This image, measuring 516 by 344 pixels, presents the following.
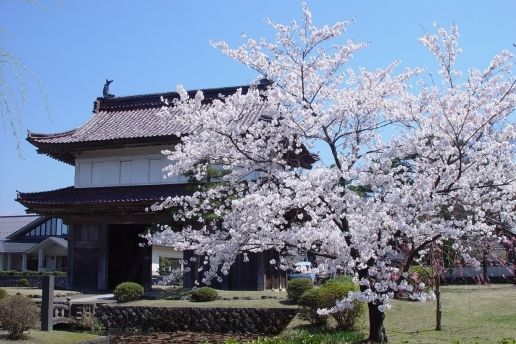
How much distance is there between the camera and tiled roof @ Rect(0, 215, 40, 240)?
6181 centimetres

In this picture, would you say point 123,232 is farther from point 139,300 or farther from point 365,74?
point 365,74

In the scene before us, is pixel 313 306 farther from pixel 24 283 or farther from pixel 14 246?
pixel 14 246

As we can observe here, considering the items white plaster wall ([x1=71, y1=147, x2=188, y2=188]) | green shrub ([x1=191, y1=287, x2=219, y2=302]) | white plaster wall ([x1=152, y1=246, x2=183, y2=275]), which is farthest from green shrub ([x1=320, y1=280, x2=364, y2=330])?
white plaster wall ([x1=152, y1=246, x2=183, y2=275])

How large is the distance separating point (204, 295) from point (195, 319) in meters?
1.18

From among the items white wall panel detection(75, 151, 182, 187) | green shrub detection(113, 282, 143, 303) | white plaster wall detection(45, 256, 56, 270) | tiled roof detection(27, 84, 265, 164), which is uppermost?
tiled roof detection(27, 84, 265, 164)

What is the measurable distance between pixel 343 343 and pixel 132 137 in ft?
56.4

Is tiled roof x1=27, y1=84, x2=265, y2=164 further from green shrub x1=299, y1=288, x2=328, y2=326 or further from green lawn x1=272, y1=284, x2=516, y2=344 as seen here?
green lawn x1=272, y1=284, x2=516, y2=344

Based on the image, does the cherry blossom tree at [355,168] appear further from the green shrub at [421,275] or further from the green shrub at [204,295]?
the green shrub at [204,295]

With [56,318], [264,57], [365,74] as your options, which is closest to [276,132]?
[264,57]

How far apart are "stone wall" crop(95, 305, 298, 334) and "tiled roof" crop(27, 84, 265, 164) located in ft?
26.4

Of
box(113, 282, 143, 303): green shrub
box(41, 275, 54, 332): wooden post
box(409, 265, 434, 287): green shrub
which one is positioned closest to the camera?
box(409, 265, 434, 287): green shrub

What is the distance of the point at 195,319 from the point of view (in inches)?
790

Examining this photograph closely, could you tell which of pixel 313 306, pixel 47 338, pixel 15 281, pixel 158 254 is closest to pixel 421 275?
pixel 313 306

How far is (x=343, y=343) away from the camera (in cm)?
1195
